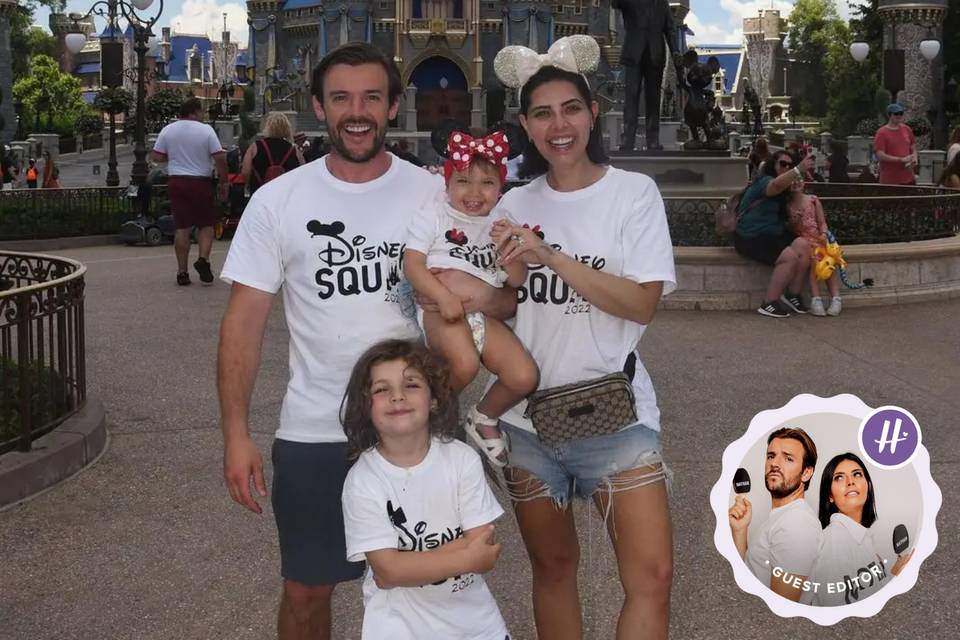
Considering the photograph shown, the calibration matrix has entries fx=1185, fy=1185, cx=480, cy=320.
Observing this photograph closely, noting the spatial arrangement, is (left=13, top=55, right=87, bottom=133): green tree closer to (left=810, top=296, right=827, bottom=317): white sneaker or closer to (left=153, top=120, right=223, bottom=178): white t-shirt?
(left=153, top=120, right=223, bottom=178): white t-shirt

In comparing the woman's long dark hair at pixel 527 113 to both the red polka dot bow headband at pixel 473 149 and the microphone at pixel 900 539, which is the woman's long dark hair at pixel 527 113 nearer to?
the red polka dot bow headband at pixel 473 149

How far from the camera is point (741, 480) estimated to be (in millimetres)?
3355

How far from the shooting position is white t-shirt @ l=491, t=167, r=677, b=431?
3.36 meters

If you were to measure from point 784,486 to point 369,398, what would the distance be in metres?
1.21

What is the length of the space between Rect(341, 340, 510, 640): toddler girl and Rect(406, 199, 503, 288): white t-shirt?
11.0 inches

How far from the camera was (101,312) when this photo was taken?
1162cm

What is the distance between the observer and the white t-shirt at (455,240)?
3256mm

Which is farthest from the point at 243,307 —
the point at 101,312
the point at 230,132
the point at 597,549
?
the point at 230,132

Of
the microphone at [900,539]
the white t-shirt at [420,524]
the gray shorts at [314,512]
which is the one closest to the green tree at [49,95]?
the gray shorts at [314,512]

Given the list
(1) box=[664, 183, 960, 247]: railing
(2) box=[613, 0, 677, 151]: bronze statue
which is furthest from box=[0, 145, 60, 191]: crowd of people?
(1) box=[664, 183, 960, 247]: railing

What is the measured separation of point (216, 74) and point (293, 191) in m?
112

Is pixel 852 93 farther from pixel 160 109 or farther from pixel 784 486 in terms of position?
pixel 784 486

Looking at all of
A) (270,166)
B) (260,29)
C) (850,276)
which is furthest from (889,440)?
(260,29)

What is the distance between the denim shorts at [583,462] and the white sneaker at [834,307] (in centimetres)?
849
